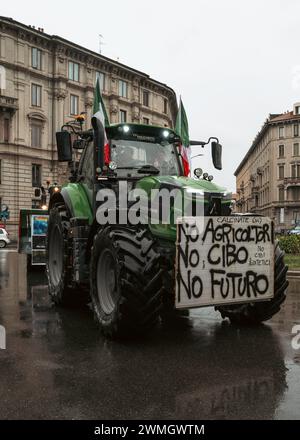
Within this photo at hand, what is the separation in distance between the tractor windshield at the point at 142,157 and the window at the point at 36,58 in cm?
4558

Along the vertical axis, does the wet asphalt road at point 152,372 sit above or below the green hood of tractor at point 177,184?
below

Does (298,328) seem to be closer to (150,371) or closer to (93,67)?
(150,371)

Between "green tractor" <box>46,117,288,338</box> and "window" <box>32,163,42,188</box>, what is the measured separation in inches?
1680

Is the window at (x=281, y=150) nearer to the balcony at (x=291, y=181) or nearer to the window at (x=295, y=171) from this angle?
the window at (x=295, y=171)

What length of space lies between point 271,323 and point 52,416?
419 centimetres

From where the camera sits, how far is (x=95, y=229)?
6738 mm

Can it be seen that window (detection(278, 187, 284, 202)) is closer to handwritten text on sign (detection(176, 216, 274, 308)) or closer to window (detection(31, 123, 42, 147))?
window (detection(31, 123, 42, 147))

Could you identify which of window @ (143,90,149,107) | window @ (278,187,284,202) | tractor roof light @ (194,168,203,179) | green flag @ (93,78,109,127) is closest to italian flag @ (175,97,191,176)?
tractor roof light @ (194,168,203,179)

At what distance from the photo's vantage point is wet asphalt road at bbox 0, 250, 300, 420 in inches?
146

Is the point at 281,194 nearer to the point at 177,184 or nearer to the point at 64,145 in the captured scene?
the point at 64,145

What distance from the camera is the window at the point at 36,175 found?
49531 millimetres

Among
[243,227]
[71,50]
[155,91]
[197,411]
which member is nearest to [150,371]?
[197,411]

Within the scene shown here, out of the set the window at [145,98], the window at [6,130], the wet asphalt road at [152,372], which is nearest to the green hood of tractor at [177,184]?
the wet asphalt road at [152,372]

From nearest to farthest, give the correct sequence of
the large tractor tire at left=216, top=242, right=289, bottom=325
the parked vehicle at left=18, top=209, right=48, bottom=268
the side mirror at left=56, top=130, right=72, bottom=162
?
the large tractor tire at left=216, top=242, right=289, bottom=325, the side mirror at left=56, top=130, right=72, bottom=162, the parked vehicle at left=18, top=209, right=48, bottom=268
